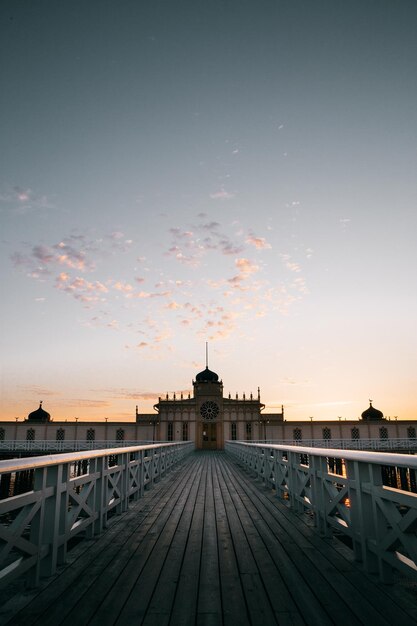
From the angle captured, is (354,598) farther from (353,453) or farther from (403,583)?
(353,453)

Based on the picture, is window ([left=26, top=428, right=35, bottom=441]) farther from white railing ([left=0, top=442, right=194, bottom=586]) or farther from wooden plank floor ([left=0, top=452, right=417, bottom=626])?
wooden plank floor ([left=0, top=452, right=417, bottom=626])

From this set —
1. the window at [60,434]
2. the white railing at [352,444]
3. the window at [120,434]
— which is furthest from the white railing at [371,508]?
the window at [60,434]

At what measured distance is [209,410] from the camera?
157 ft

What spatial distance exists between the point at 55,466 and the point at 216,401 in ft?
146

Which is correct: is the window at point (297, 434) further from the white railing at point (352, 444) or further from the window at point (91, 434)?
the window at point (91, 434)

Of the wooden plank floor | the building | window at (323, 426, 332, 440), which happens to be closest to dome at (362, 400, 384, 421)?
the building

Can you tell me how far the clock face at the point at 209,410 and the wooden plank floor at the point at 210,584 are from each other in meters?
41.9

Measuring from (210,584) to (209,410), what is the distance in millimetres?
44812

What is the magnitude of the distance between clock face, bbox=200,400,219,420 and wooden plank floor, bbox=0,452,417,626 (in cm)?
4190

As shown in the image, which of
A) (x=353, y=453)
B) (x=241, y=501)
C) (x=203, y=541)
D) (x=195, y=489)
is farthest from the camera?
(x=195, y=489)

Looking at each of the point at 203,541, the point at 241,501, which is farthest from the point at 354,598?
the point at 241,501

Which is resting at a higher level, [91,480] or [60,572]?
[91,480]

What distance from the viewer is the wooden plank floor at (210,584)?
126 inches

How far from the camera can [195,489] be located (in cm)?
1096
